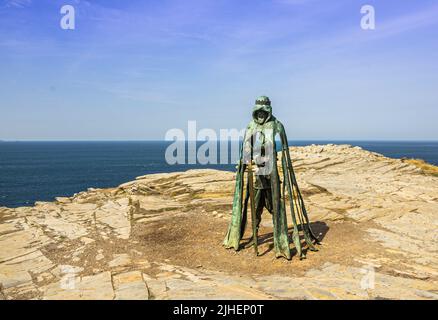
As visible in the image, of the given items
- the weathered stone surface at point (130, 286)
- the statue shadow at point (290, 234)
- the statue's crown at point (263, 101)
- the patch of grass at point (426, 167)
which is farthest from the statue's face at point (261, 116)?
the patch of grass at point (426, 167)

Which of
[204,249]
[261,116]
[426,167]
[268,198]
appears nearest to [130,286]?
[204,249]

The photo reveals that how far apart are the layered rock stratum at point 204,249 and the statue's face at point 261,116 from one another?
3568mm

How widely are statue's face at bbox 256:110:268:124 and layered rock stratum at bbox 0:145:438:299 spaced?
3568mm

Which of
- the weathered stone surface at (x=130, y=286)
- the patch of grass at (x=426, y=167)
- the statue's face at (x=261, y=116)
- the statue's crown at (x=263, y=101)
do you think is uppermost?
the statue's crown at (x=263, y=101)

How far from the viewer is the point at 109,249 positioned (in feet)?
31.7

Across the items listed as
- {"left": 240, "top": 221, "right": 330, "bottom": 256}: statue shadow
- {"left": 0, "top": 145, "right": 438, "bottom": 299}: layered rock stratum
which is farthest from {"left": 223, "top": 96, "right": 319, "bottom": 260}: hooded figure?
{"left": 0, "top": 145, "right": 438, "bottom": 299}: layered rock stratum

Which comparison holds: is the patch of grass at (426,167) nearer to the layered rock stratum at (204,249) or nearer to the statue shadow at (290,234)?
the layered rock stratum at (204,249)

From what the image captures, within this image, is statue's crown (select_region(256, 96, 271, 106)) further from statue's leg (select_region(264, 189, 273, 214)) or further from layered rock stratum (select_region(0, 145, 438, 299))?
layered rock stratum (select_region(0, 145, 438, 299))

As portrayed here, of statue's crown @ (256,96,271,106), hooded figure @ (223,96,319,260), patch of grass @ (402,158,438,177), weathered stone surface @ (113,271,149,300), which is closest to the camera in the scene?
weathered stone surface @ (113,271,149,300)

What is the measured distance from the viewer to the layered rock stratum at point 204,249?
695 cm

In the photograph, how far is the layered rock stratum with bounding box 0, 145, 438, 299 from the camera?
6.95 meters

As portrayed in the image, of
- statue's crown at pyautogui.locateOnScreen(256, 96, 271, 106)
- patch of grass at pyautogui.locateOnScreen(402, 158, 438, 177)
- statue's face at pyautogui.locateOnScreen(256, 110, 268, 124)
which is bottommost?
patch of grass at pyautogui.locateOnScreen(402, 158, 438, 177)

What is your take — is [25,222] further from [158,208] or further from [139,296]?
[139,296]

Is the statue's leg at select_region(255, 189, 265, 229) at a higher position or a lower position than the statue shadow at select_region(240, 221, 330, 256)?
higher
